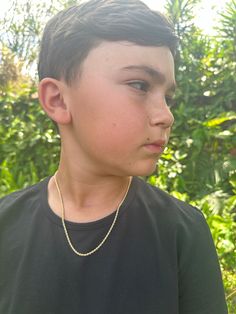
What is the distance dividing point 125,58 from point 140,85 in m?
0.08

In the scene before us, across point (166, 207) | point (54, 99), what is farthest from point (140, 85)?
point (166, 207)

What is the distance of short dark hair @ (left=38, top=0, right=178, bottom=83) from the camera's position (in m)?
1.08

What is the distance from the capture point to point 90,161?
1.20 meters

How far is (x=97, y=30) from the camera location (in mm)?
1096

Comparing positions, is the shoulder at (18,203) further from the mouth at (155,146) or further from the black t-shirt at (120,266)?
the mouth at (155,146)

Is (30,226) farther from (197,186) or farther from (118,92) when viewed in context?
(197,186)

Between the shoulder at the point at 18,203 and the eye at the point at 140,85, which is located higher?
the eye at the point at 140,85

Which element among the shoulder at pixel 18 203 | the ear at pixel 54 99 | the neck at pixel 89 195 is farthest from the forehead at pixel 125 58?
the shoulder at pixel 18 203

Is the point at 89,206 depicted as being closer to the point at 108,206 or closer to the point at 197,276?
the point at 108,206

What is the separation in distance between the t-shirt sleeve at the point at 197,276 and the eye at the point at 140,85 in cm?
41

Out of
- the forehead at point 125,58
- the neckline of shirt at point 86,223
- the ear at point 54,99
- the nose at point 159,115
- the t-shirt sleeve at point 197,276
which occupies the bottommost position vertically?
the t-shirt sleeve at point 197,276

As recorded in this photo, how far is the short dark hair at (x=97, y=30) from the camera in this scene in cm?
108

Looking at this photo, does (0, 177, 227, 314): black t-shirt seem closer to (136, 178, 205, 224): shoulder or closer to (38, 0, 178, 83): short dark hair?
(136, 178, 205, 224): shoulder

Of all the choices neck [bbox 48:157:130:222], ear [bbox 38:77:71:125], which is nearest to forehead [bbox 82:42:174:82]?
ear [bbox 38:77:71:125]
